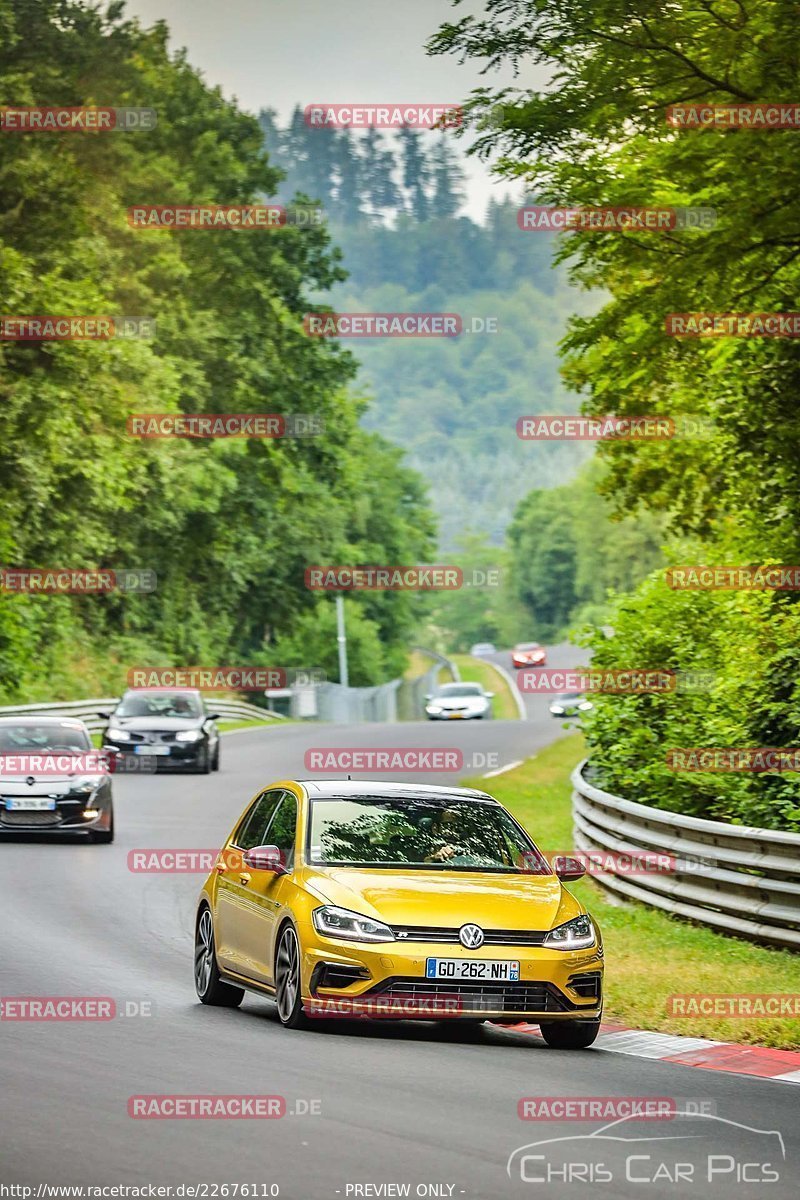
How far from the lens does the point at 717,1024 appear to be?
38.2 feet

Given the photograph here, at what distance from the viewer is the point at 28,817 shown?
23.5 m

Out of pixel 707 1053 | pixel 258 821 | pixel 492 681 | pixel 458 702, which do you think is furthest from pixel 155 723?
pixel 492 681

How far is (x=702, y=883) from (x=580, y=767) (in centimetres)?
728

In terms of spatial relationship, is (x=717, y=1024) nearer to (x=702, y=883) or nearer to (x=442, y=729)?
(x=702, y=883)

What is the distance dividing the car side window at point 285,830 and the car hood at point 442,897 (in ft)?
1.41

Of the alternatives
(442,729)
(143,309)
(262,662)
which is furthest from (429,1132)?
(262,662)

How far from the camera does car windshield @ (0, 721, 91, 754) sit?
24.2 meters

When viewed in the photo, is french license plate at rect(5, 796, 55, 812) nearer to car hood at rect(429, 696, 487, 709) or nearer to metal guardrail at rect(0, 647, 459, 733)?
metal guardrail at rect(0, 647, 459, 733)

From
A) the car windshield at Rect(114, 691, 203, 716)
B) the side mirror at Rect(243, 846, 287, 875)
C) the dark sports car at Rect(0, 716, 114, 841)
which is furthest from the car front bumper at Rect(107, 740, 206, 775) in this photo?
the side mirror at Rect(243, 846, 287, 875)

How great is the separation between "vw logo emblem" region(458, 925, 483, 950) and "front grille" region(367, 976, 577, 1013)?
0.72 ft

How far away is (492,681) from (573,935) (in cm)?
13194

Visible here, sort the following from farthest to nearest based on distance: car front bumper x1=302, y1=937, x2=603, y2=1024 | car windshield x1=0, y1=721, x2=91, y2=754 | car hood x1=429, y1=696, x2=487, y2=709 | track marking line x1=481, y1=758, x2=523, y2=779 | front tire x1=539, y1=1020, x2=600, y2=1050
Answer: car hood x1=429, y1=696, x2=487, y2=709
track marking line x1=481, y1=758, x2=523, y2=779
car windshield x1=0, y1=721, x2=91, y2=754
front tire x1=539, y1=1020, x2=600, y2=1050
car front bumper x1=302, y1=937, x2=603, y2=1024

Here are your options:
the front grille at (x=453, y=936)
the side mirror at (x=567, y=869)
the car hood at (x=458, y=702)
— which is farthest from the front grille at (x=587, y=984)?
the car hood at (x=458, y=702)

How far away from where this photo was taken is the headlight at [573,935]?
1088 cm
